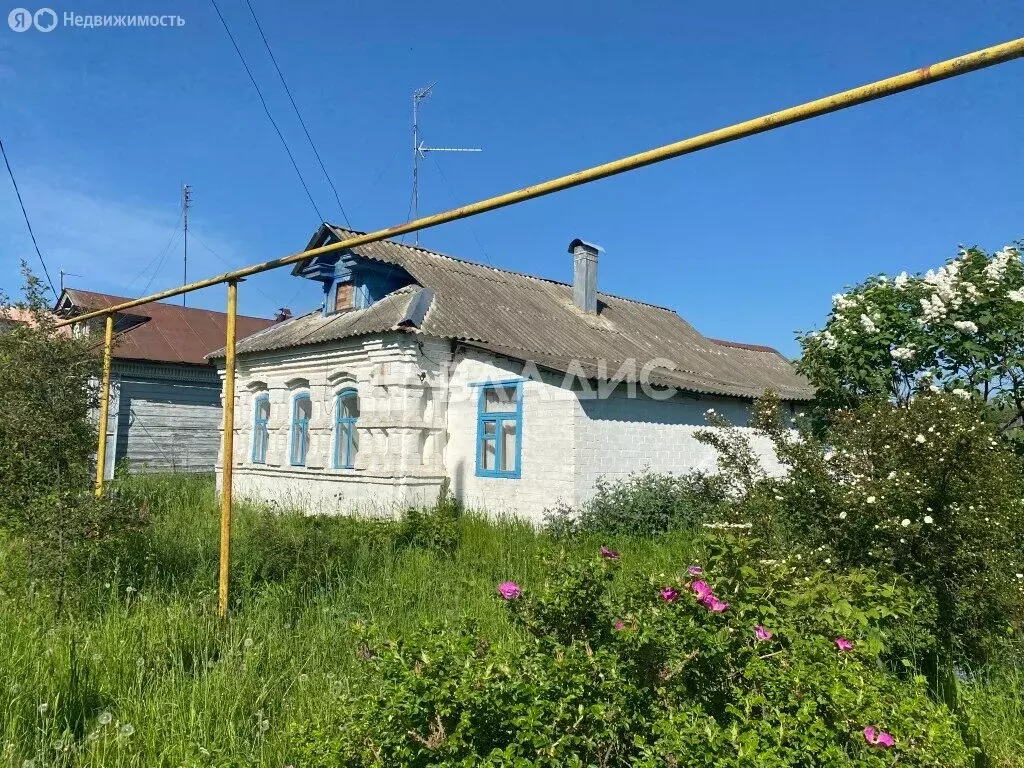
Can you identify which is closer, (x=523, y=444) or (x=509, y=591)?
(x=509, y=591)

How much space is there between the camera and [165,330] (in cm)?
2022

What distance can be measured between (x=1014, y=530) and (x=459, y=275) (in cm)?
1161

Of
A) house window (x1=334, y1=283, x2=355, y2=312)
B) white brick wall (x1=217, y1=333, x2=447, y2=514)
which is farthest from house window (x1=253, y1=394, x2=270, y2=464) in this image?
house window (x1=334, y1=283, x2=355, y2=312)

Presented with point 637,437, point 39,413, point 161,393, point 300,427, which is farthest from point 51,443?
point 161,393

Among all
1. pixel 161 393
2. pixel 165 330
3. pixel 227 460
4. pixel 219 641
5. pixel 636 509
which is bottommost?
pixel 219 641

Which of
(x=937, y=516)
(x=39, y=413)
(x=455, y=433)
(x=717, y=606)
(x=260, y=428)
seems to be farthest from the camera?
(x=260, y=428)

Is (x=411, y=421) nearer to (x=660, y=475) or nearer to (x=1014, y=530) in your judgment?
(x=660, y=475)

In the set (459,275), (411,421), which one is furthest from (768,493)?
(459,275)

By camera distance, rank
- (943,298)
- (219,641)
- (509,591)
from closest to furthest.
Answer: (509,591), (219,641), (943,298)

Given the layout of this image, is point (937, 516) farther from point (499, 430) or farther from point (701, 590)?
point (499, 430)

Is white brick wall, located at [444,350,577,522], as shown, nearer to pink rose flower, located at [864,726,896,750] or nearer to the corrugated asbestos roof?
the corrugated asbestos roof

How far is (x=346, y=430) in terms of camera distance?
1301cm

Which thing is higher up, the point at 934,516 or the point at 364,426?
the point at 364,426

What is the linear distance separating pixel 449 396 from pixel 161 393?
1094 cm
